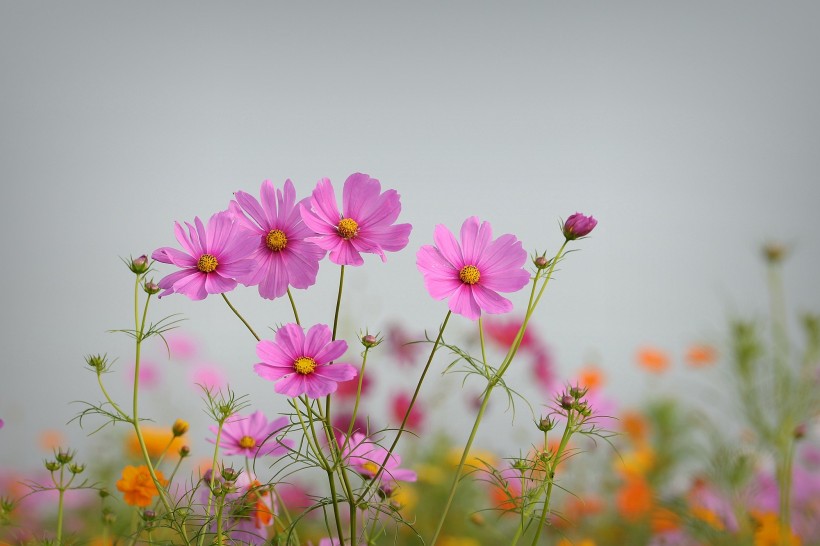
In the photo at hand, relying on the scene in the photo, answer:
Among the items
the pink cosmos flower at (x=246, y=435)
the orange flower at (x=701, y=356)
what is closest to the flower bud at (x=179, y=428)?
the pink cosmos flower at (x=246, y=435)

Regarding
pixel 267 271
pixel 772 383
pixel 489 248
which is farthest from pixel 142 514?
pixel 772 383

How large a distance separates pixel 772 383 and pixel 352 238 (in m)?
Answer: 0.99

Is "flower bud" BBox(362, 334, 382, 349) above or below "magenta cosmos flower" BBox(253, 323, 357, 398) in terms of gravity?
above

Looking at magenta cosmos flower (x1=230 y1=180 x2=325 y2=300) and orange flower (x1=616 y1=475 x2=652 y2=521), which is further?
orange flower (x1=616 y1=475 x2=652 y2=521)

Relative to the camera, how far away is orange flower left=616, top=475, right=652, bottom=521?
1.63 m

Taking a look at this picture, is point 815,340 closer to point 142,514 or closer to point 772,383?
point 772,383

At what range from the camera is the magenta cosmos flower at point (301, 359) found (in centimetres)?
53

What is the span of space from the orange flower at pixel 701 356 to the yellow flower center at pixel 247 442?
40.2 inches

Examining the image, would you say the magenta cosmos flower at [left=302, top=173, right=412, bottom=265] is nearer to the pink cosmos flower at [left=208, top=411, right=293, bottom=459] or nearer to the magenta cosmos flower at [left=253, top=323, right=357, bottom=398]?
the magenta cosmos flower at [left=253, top=323, right=357, bottom=398]

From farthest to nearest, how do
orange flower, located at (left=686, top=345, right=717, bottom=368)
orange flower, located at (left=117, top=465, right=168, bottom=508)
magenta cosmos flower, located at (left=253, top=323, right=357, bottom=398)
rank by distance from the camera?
orange flower, located at (left=686, top=345, right=717, bottom=368) < orange flower, located at (left=117, top=465, right=168, bottom=508) < magenta cosmos flower, located at (left=253, top=323, right=357, bottom=398)

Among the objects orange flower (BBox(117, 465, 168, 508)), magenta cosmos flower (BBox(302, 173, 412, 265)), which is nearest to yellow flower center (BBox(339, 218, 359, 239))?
magenta cosmos flower (BBox(302, 173, 412, 265))

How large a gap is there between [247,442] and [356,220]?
216 mm

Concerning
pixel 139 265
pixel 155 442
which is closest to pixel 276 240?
pixel 139 265

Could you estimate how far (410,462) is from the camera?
1708 mm
